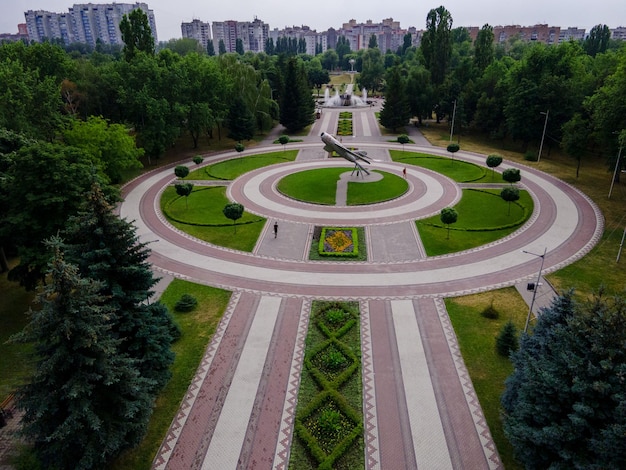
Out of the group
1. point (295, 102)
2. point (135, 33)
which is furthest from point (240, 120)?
point (135, 33)

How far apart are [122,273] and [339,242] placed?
1979 centimetres

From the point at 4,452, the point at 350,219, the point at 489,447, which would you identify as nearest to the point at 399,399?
the point at 489,447

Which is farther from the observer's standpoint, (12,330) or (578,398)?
(12,330)

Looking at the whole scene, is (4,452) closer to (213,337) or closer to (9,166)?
(213,337)

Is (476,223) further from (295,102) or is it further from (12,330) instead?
(295,102)

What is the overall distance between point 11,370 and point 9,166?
13.5m

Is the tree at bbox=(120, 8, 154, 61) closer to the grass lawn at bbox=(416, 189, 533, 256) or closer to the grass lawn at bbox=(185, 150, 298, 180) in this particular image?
the grass lawn at bbox=(185, 150, 298, 180)

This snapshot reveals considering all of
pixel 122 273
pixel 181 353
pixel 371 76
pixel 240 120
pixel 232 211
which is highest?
pixel 371 76

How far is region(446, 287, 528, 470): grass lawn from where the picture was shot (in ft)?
Result: 58.7

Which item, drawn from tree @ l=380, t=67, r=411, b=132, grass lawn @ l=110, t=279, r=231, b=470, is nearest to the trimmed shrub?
grass lawn @ l=110, t=279, r=231, b=470

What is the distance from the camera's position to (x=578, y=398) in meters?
13.3

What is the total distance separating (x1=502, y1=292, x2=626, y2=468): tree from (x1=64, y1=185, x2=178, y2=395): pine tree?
13428 millimetres

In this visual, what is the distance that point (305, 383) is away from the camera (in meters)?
20.1

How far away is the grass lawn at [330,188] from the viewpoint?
43.7 metres
